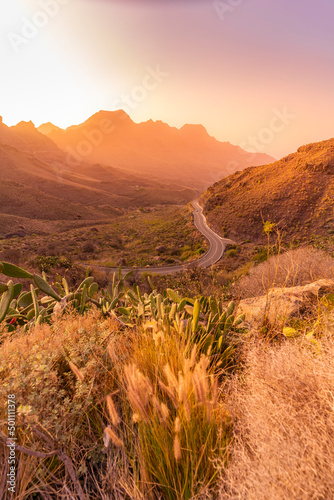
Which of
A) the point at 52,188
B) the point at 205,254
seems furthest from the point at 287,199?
the point at 52,188

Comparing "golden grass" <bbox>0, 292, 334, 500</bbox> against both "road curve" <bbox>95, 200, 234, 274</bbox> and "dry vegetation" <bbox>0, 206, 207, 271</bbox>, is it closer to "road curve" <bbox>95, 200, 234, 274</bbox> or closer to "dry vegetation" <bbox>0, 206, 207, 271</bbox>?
"dry vegetation" <bbox>0, 206, 207, 271</bbox>

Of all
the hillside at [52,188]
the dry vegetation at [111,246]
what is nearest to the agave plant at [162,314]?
the dry vegetation at [111,246]

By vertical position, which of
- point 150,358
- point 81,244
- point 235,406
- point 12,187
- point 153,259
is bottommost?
point 153,259

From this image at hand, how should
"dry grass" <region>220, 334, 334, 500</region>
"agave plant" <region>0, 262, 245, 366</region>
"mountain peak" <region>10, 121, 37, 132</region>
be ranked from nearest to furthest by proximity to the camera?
"dry grass" <region>220, 334, 334, 500</region>
"agave plant" <region>0, 262, 245, 366</region>
"mountain peak" <region>10, 121, 37, 132</region>

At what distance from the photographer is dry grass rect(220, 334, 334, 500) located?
113cm

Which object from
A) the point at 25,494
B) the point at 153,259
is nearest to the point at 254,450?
the point at 25,494

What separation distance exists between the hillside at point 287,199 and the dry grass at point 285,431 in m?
33.5

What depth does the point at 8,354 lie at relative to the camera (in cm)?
203

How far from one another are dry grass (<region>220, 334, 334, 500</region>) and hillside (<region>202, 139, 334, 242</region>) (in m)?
33.5

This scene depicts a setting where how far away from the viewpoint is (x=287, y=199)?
4272 centimetres

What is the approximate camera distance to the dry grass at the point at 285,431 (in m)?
1.13

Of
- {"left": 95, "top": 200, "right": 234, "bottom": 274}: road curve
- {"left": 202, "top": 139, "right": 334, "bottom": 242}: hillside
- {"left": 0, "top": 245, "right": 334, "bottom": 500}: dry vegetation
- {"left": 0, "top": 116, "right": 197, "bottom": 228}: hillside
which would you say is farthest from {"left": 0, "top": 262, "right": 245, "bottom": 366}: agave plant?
{"left": 0, "top": 116, "right": 197, "bottom": 228}: hillside

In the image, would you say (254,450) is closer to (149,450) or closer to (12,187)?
(149,450)

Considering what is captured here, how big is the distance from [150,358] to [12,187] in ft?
279
